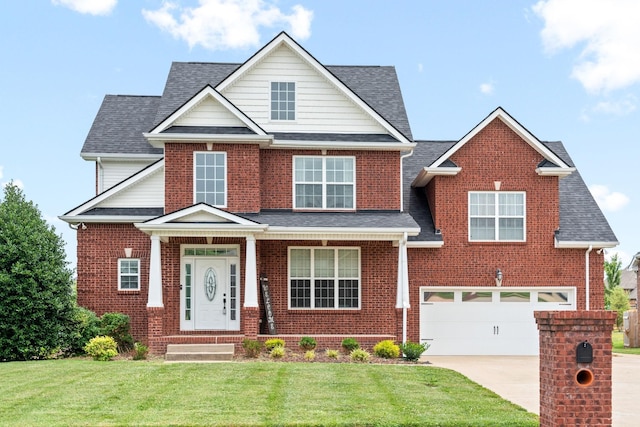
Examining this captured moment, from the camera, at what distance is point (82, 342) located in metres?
23.1

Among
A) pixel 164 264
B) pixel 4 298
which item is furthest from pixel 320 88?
pixel 4 298

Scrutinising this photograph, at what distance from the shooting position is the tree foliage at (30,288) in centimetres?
2205

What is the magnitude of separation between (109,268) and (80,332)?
2544 mm

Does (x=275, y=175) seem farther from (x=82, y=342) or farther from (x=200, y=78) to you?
(x=82, y=342)

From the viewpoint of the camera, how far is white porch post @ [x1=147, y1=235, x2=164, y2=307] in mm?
22734

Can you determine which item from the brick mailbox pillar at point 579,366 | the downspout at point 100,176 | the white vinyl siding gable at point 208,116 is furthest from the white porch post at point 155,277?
the brick mailbox pillar at point 579,366

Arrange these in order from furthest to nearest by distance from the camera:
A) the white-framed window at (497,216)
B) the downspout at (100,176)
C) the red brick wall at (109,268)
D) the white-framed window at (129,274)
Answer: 1. the downspout at (100,176)
2. the white-framed window at (497,216)
3. the white-framed window at (129,274)
4. the red brick wall at (109,268)

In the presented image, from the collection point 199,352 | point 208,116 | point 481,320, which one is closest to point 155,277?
point 199,352

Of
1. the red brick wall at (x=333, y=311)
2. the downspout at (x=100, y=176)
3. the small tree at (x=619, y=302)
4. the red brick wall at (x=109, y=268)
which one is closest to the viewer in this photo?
the red brick wall at (x=333, y=311)

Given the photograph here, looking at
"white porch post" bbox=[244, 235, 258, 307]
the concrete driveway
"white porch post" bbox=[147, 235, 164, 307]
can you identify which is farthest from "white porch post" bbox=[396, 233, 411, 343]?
"white porch post" bbox=[147, 235, 164, 307]

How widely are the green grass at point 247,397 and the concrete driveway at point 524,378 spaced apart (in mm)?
563

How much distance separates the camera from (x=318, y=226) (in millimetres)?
23469

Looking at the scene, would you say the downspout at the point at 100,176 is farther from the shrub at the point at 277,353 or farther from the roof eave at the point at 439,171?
the roof eave at the point at 439,171

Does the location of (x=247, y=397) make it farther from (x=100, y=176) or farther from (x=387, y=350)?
(x=100, y=176)
